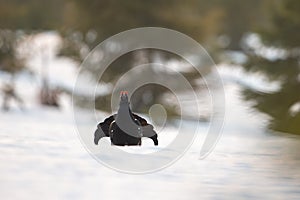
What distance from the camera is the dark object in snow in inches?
58.9

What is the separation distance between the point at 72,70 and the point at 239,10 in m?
3.47

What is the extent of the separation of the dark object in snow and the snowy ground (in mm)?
98

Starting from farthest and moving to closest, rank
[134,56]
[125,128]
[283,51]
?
1. [134,56]
2. [283,51]
3. [125,128]

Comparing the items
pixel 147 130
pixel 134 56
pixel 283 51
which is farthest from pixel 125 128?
pixel 134 56

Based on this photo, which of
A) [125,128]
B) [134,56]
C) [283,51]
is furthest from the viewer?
[134,56]

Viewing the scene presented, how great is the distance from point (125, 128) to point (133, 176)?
146 mm

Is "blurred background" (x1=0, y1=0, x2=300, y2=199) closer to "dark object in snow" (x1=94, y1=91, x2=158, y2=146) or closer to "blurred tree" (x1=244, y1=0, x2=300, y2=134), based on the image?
"blurred tree" (x1=244, y1=0, x2=300, y2=134)

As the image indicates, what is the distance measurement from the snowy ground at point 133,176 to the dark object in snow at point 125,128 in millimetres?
98

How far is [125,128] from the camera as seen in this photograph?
150 centimetres

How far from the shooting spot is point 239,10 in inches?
377

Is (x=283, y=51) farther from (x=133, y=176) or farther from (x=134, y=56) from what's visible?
(x=133, y=176)

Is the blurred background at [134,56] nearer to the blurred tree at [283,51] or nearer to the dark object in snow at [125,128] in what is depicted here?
the blurred tree at [283,51]

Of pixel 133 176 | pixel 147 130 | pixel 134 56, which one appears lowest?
Result: pixel 133 176

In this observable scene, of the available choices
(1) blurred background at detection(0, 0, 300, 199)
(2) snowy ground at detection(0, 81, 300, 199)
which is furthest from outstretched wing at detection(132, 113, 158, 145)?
(1) blurred background at detection(0, 0, 300, 199)
